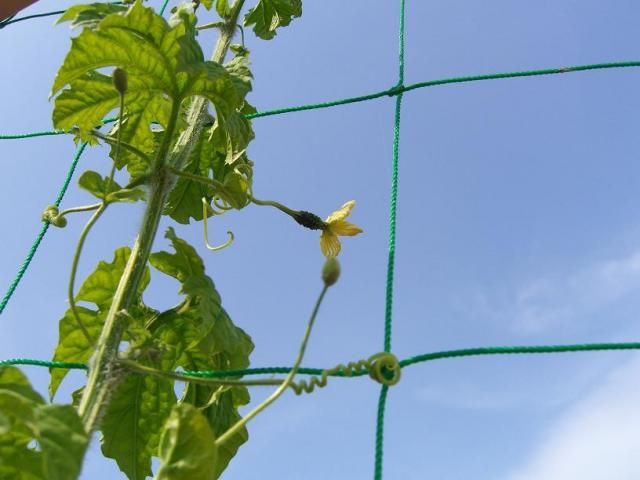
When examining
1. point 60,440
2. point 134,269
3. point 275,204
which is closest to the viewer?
point 60,440

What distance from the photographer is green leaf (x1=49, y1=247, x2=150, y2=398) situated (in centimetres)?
114

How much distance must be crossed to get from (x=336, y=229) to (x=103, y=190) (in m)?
0.53

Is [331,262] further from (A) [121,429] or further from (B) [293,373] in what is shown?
(A) [121,429]

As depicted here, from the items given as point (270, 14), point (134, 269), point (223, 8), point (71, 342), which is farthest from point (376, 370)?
point (270, 14)

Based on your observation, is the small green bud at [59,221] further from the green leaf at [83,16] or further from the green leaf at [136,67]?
the green leaf at [83,16]

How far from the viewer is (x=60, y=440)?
0.68 metres

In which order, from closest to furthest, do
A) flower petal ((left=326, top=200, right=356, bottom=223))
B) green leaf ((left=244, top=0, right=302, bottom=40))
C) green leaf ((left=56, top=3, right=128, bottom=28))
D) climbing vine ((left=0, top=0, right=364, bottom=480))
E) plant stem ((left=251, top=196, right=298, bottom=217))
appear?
1. climbing vine ((left=0, top=0, right=364, bottom=480))
2. green leaf ((left=56, top=3, right=128, bottom=28))
3. plant stem ((left=251, top=196, right=298, bottom=217))
4. flower petal ((left=326, top=200, right=356, bottom=223))
5. green leaf ((left=244, top=0, right=302, bottom=40))

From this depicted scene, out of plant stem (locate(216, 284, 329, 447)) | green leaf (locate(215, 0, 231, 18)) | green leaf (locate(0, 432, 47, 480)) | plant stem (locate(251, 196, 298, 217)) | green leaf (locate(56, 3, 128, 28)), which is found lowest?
green leaf (locate(0, 432, 47, 480))

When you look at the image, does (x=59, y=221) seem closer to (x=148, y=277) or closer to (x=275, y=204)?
(x=148, y=277)

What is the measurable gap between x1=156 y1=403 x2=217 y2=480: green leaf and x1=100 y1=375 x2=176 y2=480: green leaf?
0.39 meters

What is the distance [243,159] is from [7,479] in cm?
67

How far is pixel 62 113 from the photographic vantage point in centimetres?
110

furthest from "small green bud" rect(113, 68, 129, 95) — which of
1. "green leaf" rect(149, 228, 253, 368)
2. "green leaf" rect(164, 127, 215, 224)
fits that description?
"green leaf" rect(164, 127, 215, 224)

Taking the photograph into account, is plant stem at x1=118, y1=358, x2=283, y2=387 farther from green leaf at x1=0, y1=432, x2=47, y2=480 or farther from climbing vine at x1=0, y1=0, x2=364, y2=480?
green leaf at x1=0, y1=432, x2=47, y2=480
